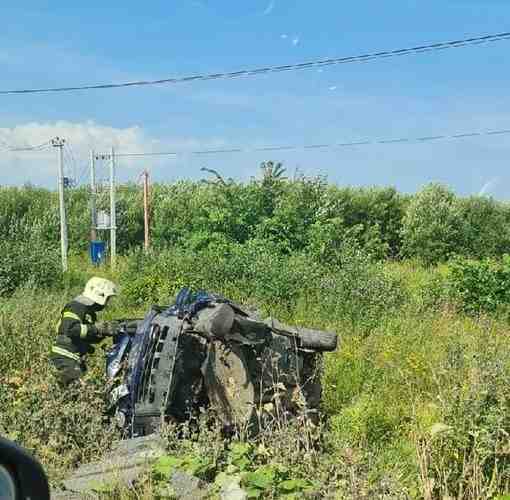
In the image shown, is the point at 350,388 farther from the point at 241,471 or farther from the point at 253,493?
the point at 253,493

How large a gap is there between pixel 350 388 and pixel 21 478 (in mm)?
6239

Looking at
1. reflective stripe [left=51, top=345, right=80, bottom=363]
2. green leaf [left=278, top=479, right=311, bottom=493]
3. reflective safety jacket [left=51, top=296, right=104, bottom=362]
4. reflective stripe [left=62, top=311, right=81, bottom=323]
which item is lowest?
green leaf [left=278, top=479, right=311, bottom=493]

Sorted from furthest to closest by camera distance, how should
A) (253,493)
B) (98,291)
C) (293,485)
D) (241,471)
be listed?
1. (98,291)
2. (241,471)
3. (293,485)
4. (253,493)

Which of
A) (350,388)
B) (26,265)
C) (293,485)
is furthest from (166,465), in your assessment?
(26,265)

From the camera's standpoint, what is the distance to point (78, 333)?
23.4 feet

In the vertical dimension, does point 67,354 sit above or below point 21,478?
below

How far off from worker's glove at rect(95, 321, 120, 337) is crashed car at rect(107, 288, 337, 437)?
0.60 meters

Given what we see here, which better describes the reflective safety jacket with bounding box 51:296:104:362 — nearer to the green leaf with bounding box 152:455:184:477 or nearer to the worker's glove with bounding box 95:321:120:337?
the worker's glove with bounding box 95:321:120:337

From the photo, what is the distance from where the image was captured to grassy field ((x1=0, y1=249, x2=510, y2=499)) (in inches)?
187

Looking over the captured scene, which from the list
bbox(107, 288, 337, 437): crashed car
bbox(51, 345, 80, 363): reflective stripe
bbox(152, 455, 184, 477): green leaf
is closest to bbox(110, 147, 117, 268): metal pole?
bbox(51, 345, 80, 363): reflective stripe

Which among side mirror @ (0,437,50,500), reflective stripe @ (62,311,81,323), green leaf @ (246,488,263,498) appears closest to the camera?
side mirror @ (0,437,50,500)

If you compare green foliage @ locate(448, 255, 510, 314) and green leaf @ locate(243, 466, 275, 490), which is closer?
green leaf @ locate(243, 466, 275, 490)

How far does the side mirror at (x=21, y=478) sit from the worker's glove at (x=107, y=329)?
5126 millimetres

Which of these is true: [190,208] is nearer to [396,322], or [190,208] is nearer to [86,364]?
[396,322]
